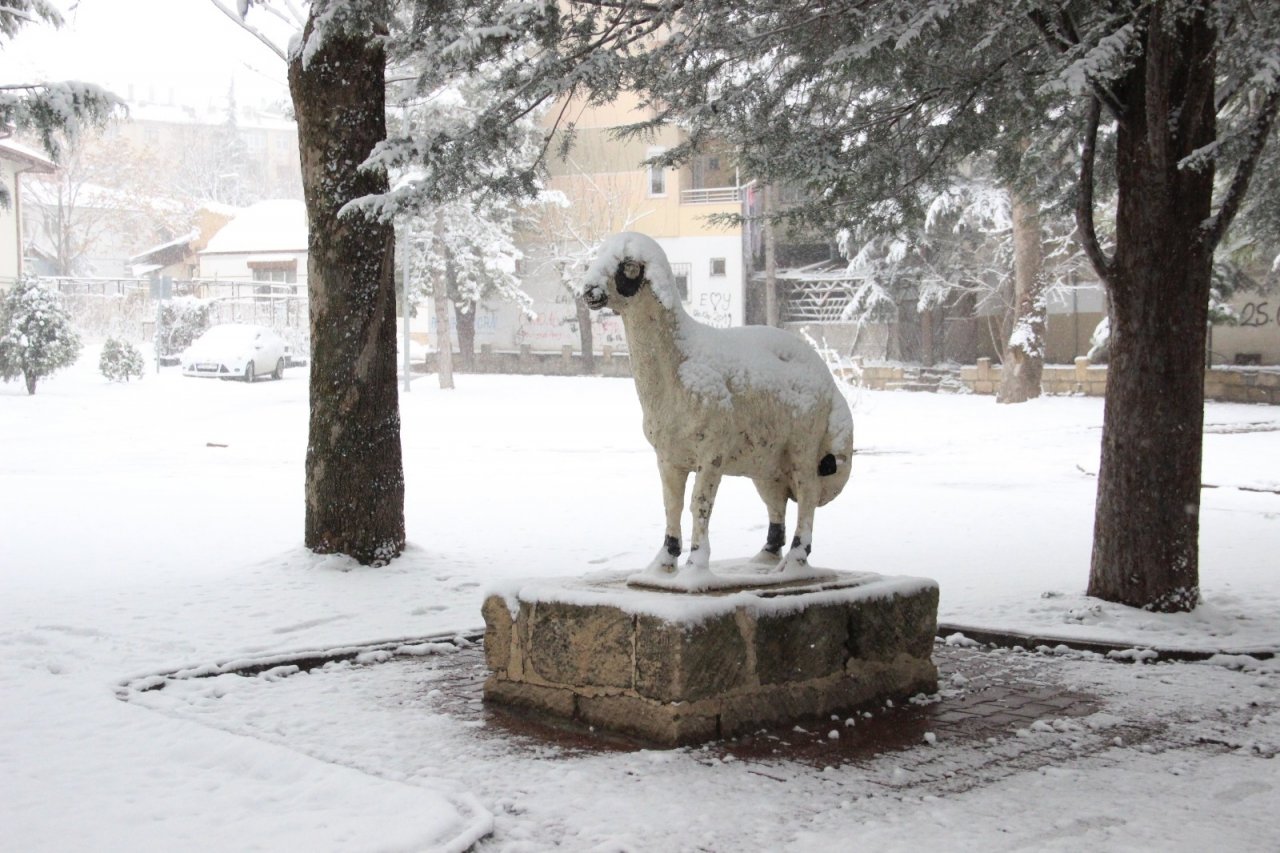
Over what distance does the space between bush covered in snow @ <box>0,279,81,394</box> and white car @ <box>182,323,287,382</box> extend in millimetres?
5639

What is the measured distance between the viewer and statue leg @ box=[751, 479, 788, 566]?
6.74 m

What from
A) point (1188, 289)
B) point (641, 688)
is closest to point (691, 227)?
point (1188, 289)

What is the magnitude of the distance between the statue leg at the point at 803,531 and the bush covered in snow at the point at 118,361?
2614 centimetres

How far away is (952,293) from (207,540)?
26555 mm

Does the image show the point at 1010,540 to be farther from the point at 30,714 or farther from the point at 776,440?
the point at 30,714

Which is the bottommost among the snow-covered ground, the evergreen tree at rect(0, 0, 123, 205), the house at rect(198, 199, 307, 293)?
the snow-covered ground

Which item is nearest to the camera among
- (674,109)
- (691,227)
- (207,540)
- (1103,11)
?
(1103,11)

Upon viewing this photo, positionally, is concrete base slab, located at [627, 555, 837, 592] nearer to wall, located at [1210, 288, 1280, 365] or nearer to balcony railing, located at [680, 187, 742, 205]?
wall, located at [1210, 288, 1280, 365]

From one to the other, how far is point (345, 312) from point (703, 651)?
5118 mm

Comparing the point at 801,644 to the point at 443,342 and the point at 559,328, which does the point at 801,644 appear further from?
the point at 559,328

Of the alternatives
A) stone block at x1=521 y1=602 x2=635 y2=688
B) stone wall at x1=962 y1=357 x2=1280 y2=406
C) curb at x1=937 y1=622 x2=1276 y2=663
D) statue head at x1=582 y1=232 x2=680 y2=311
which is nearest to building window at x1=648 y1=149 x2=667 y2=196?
stone wall at x1=962 y1=357 x2=1280 y2=406

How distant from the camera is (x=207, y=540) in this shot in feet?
37.3

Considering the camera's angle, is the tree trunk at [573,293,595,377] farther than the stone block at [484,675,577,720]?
Yes

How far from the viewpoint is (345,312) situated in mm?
9578
